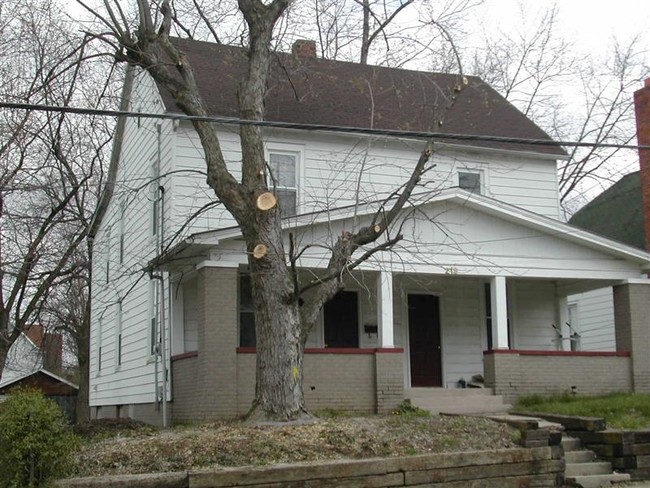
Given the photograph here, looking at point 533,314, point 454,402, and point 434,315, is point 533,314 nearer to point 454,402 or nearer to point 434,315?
point 434,315

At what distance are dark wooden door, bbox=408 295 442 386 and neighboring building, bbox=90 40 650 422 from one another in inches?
1.2

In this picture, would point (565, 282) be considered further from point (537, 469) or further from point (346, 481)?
point (346, 481)

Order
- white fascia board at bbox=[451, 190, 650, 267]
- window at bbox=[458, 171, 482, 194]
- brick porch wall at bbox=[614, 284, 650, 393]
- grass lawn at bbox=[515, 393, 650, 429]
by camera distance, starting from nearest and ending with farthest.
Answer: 1. grass lawn at bbox=[515, 393, 650, 429]
2. white fascia board at bbox=[451, 190, 650, 267]
3. brick porch wall at bbox=[614, 284, 650, 393]
4. window at bbox=[458, 171, 482, 194]

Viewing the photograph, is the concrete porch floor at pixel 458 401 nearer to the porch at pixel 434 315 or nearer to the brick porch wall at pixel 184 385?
the porch at pixel 434 315

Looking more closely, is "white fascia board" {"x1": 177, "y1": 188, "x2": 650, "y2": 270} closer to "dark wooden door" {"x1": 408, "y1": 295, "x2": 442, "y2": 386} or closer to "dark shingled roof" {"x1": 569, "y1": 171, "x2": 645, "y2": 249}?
"dark wooden door" {"x1": 408, "y1": 295, "x2": 442, "y2": 386}

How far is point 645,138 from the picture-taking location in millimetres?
22422

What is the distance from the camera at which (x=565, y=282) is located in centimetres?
1978

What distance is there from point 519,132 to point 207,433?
42.6 feet

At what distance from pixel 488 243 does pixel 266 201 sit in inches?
263

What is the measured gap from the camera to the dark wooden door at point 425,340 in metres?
19.2

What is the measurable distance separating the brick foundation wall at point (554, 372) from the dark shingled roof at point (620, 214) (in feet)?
22.2

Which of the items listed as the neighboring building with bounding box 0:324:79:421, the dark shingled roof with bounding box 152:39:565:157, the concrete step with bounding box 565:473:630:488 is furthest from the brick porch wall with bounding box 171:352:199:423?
the neighboring building with bounding box 0:324:79:421

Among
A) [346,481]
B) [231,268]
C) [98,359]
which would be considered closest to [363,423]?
[346,481]

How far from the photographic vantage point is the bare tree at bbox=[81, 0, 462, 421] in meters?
11.6
